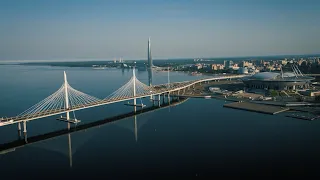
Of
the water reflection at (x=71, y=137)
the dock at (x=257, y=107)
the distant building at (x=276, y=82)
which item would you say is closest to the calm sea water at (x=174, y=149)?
the water reflection at (x=71, y=137)

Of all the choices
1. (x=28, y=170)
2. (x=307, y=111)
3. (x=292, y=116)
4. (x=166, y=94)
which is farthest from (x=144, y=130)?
(x=166, y=94)

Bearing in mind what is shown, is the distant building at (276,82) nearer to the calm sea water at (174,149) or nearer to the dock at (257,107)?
the dock at (257,107)

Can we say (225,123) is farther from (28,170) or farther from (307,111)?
(28,170)

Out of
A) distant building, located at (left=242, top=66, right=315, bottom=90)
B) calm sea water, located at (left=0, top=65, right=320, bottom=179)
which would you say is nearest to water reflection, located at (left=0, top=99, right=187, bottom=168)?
calm sea water, located at (left=0, top=65, right=320, bottom=179)

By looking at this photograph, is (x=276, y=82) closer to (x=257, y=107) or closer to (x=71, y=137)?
(x=257, y=107)

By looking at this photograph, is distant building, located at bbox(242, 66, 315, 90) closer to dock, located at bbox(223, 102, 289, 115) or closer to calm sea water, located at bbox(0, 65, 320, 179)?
dock, located at bbox(223, 102, 289, 115)

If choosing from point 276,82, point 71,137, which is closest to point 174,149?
point 71,137

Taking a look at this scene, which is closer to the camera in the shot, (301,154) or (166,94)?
(301,154)
